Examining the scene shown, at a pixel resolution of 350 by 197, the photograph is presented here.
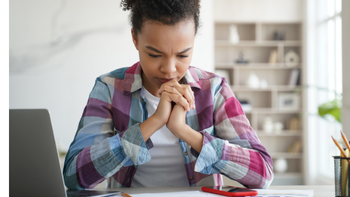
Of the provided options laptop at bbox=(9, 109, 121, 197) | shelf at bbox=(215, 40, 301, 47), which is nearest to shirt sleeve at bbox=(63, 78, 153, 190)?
laptop at bbox=(9, 109, 121, 197)

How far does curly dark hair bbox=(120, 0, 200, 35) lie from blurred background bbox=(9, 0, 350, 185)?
223 cm

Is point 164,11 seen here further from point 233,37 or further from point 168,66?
point 233,37

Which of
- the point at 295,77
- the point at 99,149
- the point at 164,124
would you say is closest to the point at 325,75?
the point at 295,77

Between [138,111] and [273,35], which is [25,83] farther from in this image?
[273,35]

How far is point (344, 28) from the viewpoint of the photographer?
5.74ft

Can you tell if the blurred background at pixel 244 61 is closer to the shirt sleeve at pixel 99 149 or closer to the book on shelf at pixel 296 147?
the book on shelf at pixel 296 147

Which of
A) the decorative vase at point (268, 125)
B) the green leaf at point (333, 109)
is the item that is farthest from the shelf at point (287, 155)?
the green leaf at point (333, 109)

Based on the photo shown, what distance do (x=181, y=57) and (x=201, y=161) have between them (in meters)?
0.31

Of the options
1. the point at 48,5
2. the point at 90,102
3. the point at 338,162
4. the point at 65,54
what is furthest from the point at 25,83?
the point at 338,162

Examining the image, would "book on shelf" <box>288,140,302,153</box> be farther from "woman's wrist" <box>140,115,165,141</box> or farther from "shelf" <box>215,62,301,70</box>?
"woman's wrist" <box>140,115,165,141</box>

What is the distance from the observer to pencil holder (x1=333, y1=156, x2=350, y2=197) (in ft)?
2.26

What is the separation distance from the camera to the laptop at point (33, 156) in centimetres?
67

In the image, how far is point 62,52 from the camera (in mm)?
3396

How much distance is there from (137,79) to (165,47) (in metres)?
0.28
